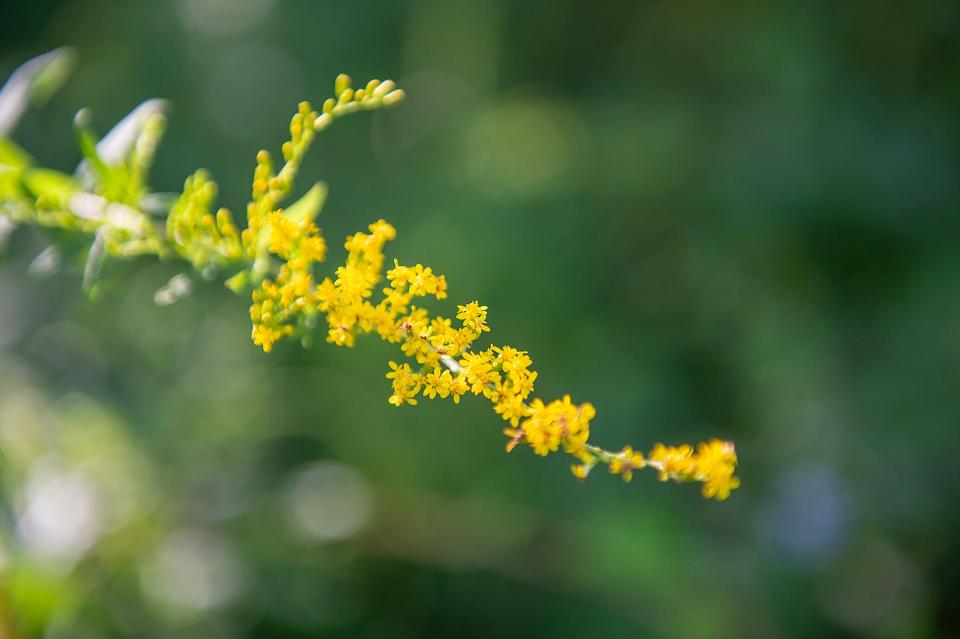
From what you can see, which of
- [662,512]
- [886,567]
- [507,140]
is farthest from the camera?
[507,140]

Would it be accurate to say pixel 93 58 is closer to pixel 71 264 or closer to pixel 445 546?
pixel 445 546

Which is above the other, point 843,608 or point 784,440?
point 784,440

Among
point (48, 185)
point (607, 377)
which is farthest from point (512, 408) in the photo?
point (607, 377)

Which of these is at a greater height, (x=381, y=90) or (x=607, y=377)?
(x=607, y=377)

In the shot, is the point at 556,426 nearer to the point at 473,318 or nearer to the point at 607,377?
the point at 473,318

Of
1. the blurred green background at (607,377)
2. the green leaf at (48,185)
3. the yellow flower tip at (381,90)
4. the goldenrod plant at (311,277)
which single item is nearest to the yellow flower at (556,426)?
the goldenrod plant at (311,277)

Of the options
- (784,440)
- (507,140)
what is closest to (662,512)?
(784,440)
